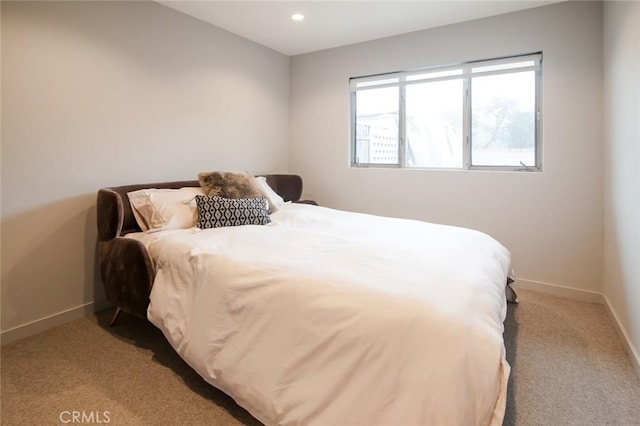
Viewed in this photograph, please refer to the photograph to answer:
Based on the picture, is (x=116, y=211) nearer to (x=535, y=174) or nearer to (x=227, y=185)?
(x=227, y=185)

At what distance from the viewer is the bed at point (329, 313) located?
45.2 inches

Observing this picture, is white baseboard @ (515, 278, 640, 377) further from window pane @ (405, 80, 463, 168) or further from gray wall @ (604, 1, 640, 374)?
window pane @ (405, 80, 463, 168)

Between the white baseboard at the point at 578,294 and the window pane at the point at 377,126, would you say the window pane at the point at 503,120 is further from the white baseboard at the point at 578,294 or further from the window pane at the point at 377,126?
the white baseboard at the point at 578,294

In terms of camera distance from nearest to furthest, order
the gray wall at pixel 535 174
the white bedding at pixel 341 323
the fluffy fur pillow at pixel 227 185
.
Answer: the white bedding at pixel 341 323
the fluffy fur pillow at pixel 227 185
the gray wall at pixel 535 174

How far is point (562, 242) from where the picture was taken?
9.95ft

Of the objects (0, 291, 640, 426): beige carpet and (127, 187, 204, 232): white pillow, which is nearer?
(0, 291, 640, 426): beige carpet

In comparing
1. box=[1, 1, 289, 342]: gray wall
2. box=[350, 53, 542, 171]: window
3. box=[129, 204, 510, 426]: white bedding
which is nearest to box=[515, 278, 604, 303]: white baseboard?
box=[350, 53, 542, 171]: window

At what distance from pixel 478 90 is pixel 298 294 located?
2.93 m

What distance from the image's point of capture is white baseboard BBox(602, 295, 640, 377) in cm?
194

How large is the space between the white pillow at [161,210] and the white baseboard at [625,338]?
279cm

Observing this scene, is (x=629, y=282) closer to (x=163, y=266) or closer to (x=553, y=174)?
(x=553, y=174)

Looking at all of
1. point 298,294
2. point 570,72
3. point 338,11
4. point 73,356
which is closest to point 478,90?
point 570,72

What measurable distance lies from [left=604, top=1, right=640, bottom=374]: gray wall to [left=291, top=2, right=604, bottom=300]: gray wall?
5.6 inches

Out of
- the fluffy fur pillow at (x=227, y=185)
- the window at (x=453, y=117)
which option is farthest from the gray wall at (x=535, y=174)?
the fluffy fur pillow at (x=227, y=185)
